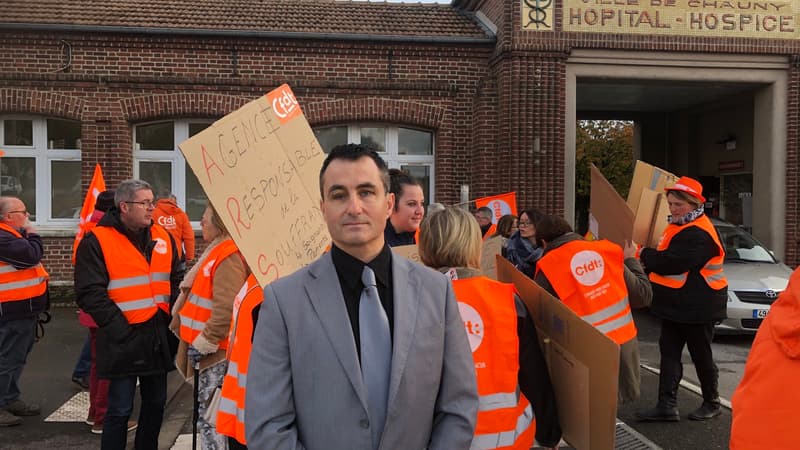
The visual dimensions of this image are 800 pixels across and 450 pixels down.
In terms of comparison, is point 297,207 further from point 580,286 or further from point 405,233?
point 580,286

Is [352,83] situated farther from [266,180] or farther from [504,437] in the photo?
[504,437]

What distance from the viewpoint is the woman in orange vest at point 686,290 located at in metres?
5.02

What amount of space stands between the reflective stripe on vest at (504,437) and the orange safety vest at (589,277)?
1.30 meters

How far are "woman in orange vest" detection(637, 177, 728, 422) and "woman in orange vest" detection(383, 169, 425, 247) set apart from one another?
2.24 meters

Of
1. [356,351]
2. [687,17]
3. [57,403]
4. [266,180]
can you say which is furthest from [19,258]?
[687,17]

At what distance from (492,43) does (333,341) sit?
10514 mm

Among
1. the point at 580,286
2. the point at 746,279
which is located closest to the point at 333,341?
the point at 580,286

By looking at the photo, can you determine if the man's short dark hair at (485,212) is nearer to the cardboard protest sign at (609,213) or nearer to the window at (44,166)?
the cardboard protest sign at (609,213)

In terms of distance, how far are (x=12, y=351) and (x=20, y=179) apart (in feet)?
24.6

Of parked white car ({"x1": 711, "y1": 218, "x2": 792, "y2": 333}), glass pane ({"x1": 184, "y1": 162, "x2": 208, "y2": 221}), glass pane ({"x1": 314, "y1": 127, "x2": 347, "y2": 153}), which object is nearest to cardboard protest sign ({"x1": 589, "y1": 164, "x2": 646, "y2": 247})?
parked white car ({"x1": 711, "y1": 218, "x2": 792, "y2": 333})

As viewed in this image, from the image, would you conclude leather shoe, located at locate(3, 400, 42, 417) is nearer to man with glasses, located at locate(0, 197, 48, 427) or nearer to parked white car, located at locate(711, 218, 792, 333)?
man with glasses, located at locate(0, 197, 48, 427)

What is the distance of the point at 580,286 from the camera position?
12.6ft

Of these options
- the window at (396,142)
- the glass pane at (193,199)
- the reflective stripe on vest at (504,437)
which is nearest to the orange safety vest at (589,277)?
the reflective stripe on vest at (504,437)

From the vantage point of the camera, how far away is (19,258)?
16.7 ft
